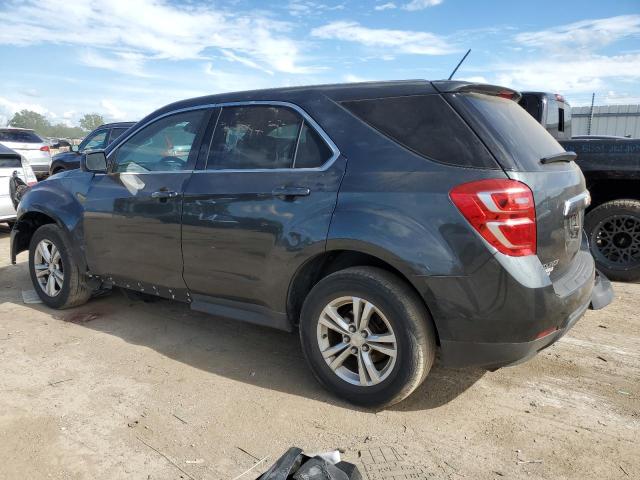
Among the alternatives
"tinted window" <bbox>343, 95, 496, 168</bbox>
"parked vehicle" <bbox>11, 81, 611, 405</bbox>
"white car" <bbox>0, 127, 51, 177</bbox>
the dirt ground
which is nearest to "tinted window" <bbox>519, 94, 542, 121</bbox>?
the dirt ground

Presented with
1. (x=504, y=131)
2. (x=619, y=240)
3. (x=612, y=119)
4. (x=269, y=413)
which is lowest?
(x=269, y=413)

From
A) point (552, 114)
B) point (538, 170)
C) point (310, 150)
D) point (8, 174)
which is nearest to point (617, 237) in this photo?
point (552, 114)

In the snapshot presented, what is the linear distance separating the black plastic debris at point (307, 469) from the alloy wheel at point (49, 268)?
11.9 feet

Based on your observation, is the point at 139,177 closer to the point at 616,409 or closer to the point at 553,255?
the point at 553,255

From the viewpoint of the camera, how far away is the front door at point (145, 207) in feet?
12.3

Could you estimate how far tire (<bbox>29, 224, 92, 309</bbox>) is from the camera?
451cm

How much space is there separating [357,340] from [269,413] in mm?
667

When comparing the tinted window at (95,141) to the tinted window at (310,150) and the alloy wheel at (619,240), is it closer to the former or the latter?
the tinted window at (310,150)

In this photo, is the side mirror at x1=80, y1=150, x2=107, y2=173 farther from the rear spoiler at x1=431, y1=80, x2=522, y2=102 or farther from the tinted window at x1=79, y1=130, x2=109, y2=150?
the tinted window at x1=79, y1=130, x2=109, y2=150

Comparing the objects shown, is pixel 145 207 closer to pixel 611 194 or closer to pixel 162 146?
pixel 162 146

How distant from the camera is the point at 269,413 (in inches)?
116

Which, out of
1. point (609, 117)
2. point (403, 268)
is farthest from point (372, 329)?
point (609, 117)

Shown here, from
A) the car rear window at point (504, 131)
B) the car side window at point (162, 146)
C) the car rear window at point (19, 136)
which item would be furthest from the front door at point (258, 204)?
the car rear window at point (19, 136)

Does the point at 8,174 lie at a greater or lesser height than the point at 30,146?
lesser
